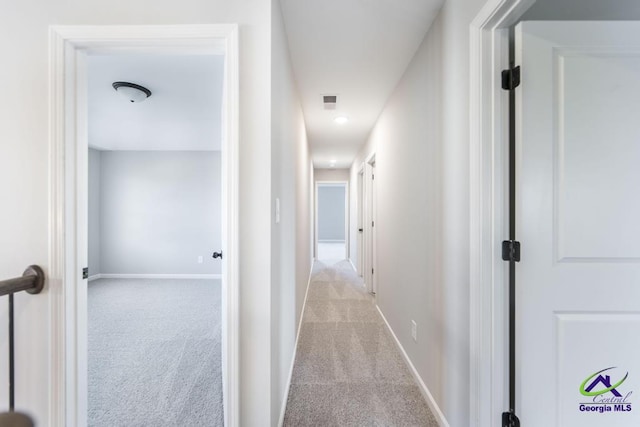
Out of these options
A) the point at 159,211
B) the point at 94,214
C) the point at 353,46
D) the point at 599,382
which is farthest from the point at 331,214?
the point at 599,382

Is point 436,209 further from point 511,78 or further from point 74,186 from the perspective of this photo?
point 74,186

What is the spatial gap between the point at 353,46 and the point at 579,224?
1713mm

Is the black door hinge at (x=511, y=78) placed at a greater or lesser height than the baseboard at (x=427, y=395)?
greater

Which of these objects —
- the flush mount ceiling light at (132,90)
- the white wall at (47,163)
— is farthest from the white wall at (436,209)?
the flush mount ceiling light at (132,90)

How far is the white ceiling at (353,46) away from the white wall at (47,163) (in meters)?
0.54

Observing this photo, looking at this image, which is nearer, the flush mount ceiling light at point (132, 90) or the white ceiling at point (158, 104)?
the white ceiling at point (158, 104)

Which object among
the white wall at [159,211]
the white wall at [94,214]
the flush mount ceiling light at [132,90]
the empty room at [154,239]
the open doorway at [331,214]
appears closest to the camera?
the empty room at [154,239]

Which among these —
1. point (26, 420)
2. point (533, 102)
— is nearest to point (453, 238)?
point (533, 102)

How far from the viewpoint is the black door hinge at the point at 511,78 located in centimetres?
114

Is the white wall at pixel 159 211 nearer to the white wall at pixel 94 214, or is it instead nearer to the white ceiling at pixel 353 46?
the white wall at pixel 94 214

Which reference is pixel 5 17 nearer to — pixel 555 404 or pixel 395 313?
pixel 555 404

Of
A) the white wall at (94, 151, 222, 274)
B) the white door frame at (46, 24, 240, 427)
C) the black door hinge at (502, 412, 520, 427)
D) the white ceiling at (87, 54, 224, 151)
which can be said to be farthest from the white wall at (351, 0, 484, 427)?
the white wall at (94, 151, 222, 274)

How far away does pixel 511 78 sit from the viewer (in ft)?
3.79

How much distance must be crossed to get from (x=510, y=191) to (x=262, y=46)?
130 centimetres
